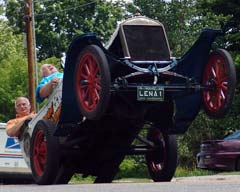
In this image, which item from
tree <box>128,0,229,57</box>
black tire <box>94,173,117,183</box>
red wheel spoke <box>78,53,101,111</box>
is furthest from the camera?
tree <box>128,0,229,57</box>

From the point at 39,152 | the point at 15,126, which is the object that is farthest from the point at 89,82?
the point at 15,126

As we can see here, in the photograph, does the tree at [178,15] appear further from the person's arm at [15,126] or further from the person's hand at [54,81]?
the person's hand at [54,81]

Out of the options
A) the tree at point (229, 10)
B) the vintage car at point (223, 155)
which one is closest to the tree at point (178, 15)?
the tree at point (229, 10)

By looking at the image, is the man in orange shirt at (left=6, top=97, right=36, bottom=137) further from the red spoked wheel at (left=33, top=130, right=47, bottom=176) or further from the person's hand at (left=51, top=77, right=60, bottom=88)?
the person's hand at (left=51, top=77, right=60, bottom=88)

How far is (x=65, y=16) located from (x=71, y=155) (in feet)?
151

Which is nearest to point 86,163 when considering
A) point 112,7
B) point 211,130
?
point 211,130

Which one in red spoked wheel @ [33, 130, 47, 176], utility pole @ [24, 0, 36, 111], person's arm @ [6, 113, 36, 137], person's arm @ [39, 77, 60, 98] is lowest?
utility pole @ [24, 0, 36, 111]

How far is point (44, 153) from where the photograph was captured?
11.9m

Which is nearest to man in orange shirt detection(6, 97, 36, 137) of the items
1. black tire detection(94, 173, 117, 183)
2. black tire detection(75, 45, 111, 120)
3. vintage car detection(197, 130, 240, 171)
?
black tire detection(94, 173, 117, 183)

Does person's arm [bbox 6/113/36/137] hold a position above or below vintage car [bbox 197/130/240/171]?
above

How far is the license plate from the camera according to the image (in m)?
10.9

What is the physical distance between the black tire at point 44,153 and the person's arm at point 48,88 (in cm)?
42

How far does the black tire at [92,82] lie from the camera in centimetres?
1063

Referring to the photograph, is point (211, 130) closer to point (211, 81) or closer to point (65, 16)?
point (211, 81)
